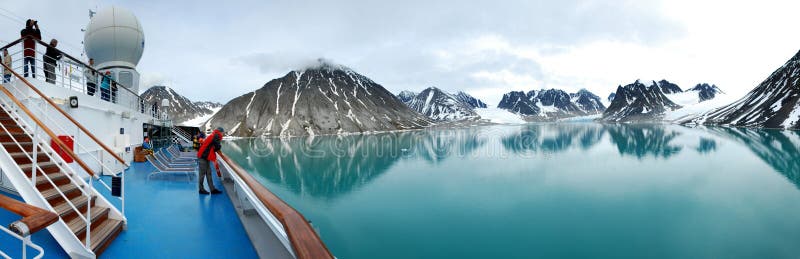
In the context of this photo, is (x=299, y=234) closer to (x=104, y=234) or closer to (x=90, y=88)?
(x=104, y=234)

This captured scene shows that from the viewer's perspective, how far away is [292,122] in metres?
99.6

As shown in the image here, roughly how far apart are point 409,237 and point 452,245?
147cm

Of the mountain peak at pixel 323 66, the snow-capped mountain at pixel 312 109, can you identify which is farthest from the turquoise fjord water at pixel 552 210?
the mountain peak at pixel 323 66

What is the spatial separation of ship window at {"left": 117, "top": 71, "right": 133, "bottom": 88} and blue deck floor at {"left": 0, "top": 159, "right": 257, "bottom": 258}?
11358mm

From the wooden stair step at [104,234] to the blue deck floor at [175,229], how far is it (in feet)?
0.35

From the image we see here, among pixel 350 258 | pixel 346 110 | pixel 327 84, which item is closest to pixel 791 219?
pixel 350 258

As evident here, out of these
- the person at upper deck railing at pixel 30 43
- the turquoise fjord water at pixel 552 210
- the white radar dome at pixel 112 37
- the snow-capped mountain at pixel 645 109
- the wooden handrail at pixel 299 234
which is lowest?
the turquoise fjord water at pixel 552 210

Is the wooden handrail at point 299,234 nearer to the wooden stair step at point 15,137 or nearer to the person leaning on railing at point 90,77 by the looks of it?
the wooden stair step at point 15,137

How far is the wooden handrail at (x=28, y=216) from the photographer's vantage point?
7.13 feet

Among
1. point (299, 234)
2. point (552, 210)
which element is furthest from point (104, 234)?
point (552, 210)

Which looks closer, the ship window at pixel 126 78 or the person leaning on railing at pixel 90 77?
the person leaning on railing at pixel 90 77

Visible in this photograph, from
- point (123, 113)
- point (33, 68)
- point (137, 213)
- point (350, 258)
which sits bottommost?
point (350, 258)

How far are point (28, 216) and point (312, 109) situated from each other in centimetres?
11054

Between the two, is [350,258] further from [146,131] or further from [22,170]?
[146,131]
